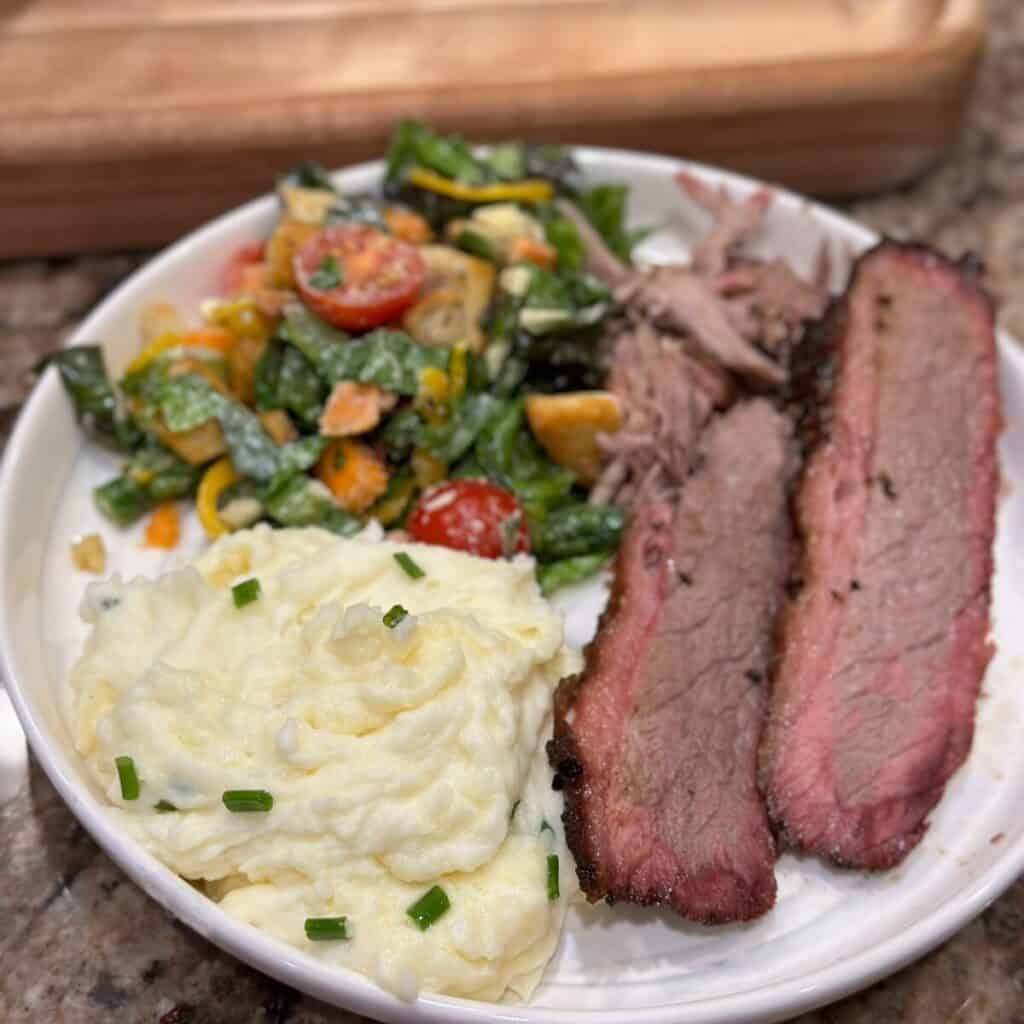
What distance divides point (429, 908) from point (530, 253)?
2194 mm

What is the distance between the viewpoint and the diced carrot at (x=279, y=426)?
354cm

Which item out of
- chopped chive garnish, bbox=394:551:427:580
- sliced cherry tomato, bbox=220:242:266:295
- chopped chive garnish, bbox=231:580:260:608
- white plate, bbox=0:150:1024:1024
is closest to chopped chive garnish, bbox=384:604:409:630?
chopped chive garnish, bbox=394:551:427:580

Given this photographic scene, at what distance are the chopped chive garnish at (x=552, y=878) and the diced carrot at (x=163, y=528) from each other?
161cm

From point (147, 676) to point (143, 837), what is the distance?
14.5 inches

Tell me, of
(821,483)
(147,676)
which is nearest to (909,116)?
(821,483)

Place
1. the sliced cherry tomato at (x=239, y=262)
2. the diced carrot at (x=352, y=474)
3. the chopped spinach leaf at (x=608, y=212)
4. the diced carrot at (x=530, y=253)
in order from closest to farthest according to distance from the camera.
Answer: the diced carrot at (x=352, y=474)
the diced carrot at (x=530, y=253)
the sliced cherry tomato at (x=239, y=262)
the chopped spinach leaf at (x=608, y=212)

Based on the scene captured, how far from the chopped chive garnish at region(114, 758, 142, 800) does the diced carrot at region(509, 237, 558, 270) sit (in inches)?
81.4

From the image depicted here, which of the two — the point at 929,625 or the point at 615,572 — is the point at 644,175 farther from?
the point at 929,625

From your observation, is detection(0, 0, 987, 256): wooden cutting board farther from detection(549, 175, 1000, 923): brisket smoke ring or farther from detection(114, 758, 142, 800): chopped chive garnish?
detection(114, 758, 142, 800): chopped chive garnish

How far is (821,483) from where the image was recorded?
3.37 m

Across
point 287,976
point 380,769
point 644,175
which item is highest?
point 644,175

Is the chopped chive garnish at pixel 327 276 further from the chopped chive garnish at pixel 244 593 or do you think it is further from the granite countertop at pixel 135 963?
the granite countertop at pixel 135 963

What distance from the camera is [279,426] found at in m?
3.54

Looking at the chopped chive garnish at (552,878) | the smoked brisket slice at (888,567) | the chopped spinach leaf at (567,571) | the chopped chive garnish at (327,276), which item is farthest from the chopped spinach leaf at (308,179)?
the chopped chive garnish at (552,878)
